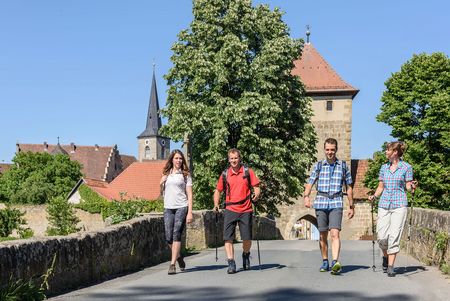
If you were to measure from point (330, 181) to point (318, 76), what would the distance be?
41830mm

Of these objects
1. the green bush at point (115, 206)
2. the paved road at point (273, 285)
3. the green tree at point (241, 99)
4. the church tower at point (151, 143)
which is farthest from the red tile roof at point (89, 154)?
the paved road at point (273, 285)

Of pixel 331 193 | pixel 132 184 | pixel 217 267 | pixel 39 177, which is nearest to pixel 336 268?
pixel 331 193

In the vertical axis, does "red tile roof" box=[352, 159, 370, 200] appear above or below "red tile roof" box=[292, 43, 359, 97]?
below

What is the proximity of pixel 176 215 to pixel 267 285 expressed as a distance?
6.40 ft

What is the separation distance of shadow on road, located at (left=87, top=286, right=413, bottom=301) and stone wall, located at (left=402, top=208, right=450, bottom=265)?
10.5 feet

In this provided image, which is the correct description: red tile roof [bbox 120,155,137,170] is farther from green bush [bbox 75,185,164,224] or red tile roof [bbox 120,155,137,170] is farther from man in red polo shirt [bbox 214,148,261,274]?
man in red polo shirt [bbox 214,148,261,274]

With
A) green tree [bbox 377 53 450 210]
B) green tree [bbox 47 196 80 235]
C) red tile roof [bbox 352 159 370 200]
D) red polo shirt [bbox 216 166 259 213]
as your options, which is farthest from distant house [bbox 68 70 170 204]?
red polo shirt [bbox 216 166 259 213]

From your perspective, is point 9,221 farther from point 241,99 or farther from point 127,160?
point 127,160

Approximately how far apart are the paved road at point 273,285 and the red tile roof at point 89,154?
11304 cm

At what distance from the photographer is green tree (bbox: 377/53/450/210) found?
1407 inches

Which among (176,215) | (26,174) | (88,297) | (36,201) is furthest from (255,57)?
(26,174)

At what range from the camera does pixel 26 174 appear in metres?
74.6

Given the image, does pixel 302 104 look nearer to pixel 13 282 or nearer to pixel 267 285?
pixel 267 285

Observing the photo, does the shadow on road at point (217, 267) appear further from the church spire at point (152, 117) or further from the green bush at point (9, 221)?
the church spire at point (152, 117)
